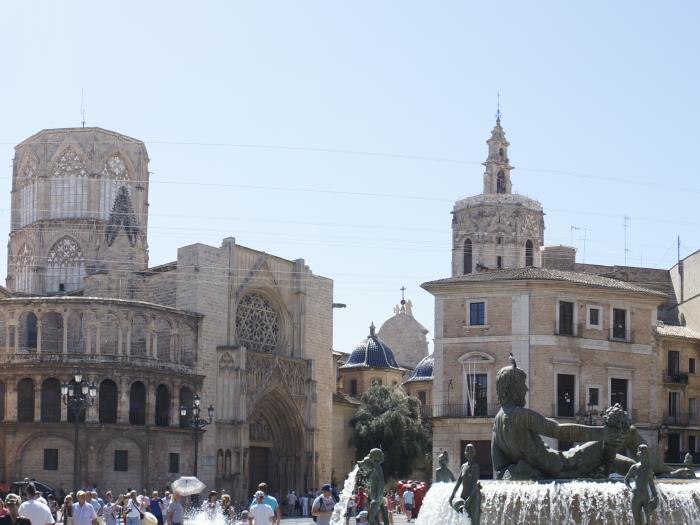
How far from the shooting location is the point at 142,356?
52.2 meters

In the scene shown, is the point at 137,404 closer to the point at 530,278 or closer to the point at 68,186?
the point at 530,278

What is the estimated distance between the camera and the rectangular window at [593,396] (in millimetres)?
48656

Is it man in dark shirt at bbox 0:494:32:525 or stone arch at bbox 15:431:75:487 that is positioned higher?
man in dark shirt at bbox 0:494:32:525

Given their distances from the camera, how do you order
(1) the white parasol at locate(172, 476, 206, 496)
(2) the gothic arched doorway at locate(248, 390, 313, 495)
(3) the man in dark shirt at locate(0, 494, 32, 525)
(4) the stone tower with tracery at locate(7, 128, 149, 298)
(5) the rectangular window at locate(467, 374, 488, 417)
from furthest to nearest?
(4) the stone tower with tracery at locate(7, 128, 149, 298), (2) the gothic arched doorway at locate(248, 390, 313, 495), (5) the rectangular window at locate(467, 374, 488, 417), (1) the white parasol at locate(172, 476, 206, 496), (3) the man in dark shirt at locate(0, 494, 32, 525)

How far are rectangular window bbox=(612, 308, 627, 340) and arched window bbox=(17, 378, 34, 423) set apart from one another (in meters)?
22.4

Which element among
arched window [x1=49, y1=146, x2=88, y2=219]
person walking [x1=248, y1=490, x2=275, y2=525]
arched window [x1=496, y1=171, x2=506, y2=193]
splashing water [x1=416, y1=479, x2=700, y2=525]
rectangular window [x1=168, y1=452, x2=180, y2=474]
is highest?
arched window [x1=496, y1=171, x2=506, y2=193]

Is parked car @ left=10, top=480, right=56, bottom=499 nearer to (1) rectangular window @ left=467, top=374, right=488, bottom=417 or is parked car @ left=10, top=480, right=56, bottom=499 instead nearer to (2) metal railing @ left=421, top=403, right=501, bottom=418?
(2) metal railing @ left=421, top=403, right=501, bottom=418

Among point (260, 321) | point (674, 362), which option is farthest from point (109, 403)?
point (674, 362)

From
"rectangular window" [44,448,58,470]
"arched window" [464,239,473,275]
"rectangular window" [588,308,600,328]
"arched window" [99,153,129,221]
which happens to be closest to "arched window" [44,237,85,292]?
"arched window" [99,153,129,221]

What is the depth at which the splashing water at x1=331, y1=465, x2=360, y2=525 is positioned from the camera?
78.0ft

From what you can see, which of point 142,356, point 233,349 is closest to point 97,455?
point 142,356

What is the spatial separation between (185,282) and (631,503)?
143ft

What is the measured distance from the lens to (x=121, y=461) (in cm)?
5075

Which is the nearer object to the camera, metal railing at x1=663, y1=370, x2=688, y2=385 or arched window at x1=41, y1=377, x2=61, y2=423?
arched window at x1=41, y1=377, x2=61, y2=423
